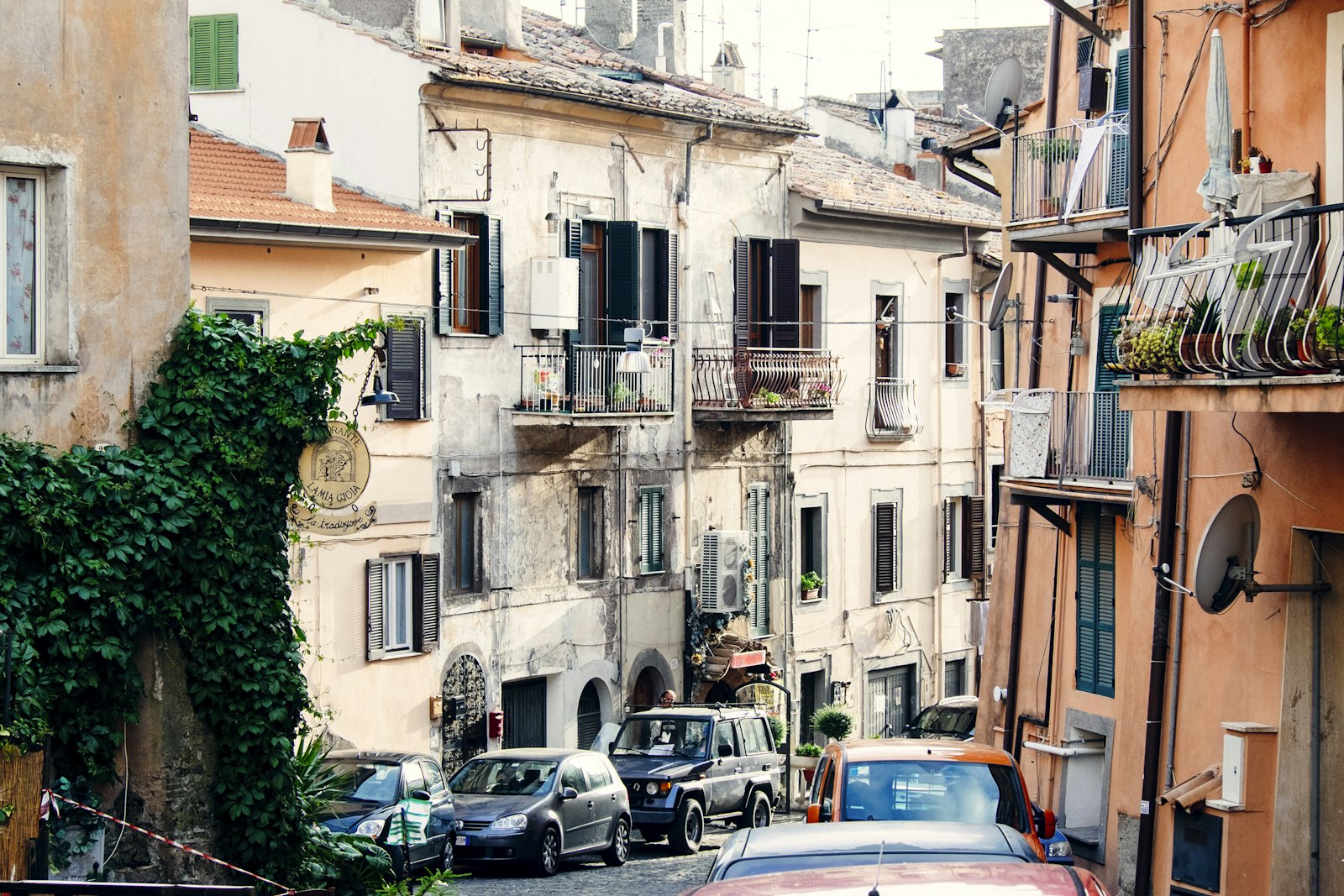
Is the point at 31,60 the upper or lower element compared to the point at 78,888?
upper

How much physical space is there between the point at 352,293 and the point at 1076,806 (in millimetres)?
11684

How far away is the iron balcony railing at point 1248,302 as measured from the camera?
1263 cm

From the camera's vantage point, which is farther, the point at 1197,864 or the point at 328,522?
the point at 328,522

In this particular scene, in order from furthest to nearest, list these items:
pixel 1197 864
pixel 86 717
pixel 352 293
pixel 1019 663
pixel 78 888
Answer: pixel 352 293
pixel 1019 663
pixel 1197 864
pixel 86 717
pixel 78 888

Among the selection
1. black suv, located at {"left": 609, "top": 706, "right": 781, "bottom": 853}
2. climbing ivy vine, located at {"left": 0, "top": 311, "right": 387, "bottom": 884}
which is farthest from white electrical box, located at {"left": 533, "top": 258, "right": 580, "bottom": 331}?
climbing ivy vine, located at {"left": 0, "top": 311, "right": 387, "bottom": 884}

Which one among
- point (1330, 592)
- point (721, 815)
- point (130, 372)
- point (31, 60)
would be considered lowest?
point (721, 815)

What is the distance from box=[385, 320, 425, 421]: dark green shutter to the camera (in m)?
26.5

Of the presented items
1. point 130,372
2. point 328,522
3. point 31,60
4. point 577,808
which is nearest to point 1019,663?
point 577,808

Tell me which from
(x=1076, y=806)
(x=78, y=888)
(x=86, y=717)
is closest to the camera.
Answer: (x=78, y=888)

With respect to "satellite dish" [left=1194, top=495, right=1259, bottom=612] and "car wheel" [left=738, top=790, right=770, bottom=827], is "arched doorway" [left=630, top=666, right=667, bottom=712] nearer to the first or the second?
"car wheel" [left=738, top=790, right=770, bottom=827]

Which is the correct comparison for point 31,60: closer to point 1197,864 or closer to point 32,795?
point 32,795

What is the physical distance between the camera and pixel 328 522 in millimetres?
17562

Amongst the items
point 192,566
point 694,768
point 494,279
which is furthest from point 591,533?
point 192,566

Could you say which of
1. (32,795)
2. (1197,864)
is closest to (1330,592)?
(1197,864)
